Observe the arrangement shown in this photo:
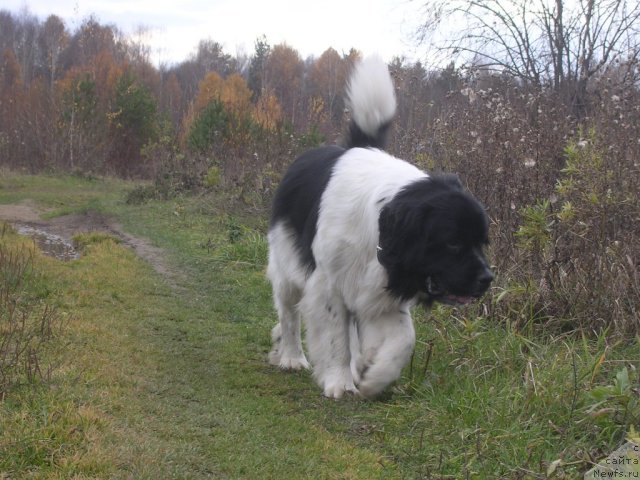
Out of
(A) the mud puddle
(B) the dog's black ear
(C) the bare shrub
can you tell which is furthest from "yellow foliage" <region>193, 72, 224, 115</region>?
(B) the dog's black ear

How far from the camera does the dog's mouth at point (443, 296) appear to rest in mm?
3750

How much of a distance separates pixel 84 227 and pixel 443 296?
28.6 ft

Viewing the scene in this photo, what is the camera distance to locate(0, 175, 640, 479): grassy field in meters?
2.98

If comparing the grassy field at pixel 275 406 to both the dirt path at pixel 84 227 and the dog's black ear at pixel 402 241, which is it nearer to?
the dog's black ear at pixel 402 241

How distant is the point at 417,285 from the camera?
153 inches

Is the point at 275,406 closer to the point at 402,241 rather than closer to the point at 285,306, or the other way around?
the point at 285,306

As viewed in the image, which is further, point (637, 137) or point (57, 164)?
point (57, 164)

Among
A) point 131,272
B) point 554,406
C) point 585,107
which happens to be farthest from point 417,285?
point 585,107

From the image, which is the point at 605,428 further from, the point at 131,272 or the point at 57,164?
the point at 57,164

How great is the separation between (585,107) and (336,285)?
5942 millimetres

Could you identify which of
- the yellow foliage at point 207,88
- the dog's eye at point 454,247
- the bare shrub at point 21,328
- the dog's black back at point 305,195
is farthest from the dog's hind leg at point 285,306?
the yellow foliage at point 207,88

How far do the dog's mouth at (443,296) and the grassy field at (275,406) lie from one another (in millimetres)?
491

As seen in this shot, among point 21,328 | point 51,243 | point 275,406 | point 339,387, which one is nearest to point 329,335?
point 339,387

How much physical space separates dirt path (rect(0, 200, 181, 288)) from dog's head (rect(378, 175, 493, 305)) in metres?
3.99
